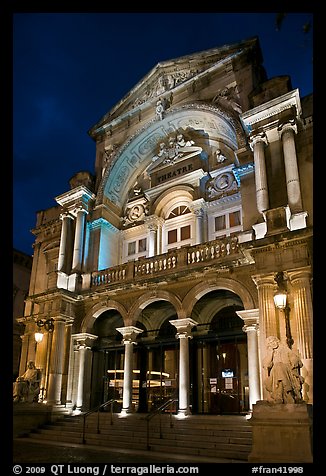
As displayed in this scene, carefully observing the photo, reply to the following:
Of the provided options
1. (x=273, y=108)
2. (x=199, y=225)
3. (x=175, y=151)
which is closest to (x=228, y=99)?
(x=175, y=151)

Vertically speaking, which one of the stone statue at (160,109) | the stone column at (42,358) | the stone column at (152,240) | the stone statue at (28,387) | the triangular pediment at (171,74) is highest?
the triangular pediment at (171,74)

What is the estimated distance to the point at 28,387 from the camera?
1582cm

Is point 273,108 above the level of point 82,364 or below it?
above

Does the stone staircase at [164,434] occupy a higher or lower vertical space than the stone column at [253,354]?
lower

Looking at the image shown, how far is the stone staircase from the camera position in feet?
35.0

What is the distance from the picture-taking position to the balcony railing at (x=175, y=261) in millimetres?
14820

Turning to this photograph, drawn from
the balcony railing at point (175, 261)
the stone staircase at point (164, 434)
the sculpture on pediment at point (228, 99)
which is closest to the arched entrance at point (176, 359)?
the balcony railing at point (175, 261)

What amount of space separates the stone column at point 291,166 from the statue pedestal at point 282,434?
6.13 m

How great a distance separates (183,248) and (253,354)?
4765mm

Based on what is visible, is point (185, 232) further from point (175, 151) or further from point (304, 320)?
point (304, 320)

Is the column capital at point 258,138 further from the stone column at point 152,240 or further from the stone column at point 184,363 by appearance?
the stone column at point 184,363

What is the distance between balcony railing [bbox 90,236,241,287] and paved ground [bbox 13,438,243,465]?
6.42 m

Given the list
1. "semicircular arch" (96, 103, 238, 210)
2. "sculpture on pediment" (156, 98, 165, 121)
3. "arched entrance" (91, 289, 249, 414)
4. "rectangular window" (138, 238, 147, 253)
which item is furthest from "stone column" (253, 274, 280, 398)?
"sculpture on pediment" (156, 98, 165, 121)
